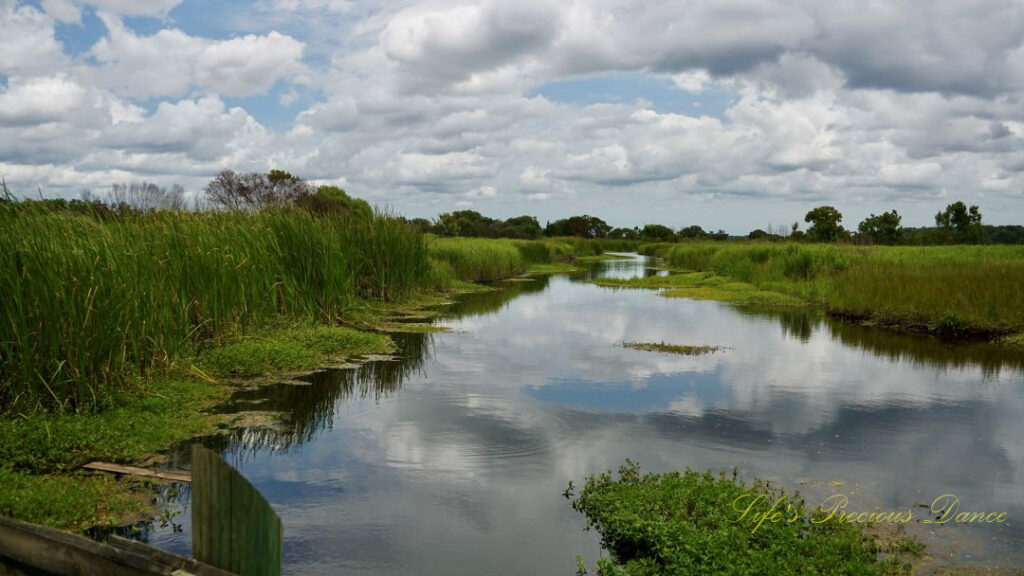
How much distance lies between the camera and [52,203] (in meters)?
10.8

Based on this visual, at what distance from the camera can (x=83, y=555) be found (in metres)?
3.49

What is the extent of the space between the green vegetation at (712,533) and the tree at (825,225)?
50.1 metres

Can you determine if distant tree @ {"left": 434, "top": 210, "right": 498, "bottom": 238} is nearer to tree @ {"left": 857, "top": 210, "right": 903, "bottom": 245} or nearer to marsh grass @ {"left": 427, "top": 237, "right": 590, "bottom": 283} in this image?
marsh grass @ {"left": 427, "top": 237, "right": 590, "bottom": 283}

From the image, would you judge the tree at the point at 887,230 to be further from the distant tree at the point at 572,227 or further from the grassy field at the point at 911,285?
the distant tree at the point at 572,227

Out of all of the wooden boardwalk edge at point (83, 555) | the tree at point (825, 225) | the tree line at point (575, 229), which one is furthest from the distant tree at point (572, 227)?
the wooden boardwalk edge at point (83, 555)

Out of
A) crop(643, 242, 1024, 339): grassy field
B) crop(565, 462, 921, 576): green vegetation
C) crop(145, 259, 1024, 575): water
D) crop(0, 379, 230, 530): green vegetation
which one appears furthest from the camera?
crop(643, 242, 1024, 339): grassy field

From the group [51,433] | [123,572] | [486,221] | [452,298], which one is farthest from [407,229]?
[486,221]

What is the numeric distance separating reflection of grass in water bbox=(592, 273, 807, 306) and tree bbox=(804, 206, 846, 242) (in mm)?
19784

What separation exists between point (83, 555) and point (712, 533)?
14.4 feet

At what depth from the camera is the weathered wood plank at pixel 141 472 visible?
23.0 ft

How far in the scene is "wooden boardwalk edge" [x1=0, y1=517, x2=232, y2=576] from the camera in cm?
305

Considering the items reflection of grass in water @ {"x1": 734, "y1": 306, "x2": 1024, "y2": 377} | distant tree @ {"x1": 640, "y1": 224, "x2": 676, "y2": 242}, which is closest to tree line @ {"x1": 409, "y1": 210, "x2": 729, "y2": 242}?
distant tree @ {"x1": 640, "y1": 224, "x2": 676, "y2": 242}

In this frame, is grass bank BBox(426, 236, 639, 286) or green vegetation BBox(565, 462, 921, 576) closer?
green vegetation BBox(565, 462, 921, 576)

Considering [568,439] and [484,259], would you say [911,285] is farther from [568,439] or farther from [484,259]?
[484,259]
